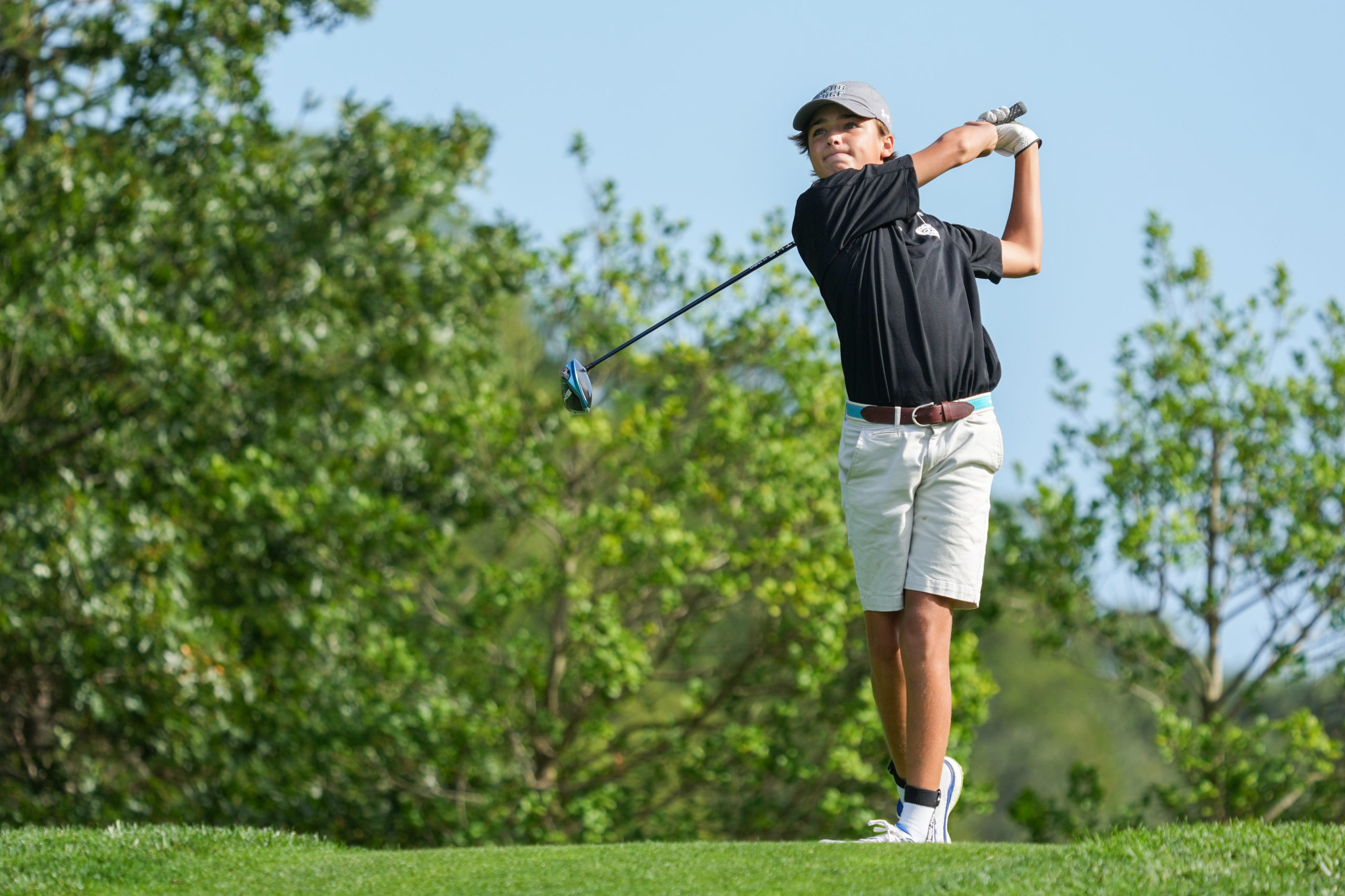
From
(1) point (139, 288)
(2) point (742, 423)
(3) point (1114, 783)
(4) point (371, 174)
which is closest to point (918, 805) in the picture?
(2) point (742, 423)

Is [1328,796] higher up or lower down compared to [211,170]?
lower down

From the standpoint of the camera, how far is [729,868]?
3941 millimetres

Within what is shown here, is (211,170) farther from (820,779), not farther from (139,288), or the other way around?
(820,779)

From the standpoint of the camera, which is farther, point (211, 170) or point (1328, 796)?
point (211, 170)

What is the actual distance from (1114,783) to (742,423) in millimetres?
25604

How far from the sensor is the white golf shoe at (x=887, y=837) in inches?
169

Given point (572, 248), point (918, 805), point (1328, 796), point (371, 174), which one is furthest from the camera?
point (371, 174)

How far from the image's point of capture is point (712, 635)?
17359 millimetres

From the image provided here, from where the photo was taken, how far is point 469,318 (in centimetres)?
1151

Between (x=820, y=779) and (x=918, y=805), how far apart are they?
18.1ft

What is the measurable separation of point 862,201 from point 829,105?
397mm

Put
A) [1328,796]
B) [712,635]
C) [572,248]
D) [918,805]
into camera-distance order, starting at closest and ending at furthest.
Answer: [918,805] → [1328,796] → [572,248] → [712,635]

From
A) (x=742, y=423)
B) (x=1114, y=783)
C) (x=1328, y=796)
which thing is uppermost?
(x=742, y=423)

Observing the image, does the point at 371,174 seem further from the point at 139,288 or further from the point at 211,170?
the point at 139,288
